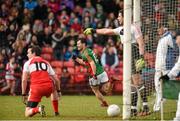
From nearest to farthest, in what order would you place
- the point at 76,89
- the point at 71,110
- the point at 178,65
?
the point at 178,65 < the point at 71,110 < the point at 76,89

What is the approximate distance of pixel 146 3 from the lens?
52.3 ft

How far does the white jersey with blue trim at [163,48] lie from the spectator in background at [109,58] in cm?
926

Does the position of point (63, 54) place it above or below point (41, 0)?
below

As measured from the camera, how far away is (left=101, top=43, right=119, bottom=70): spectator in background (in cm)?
2481

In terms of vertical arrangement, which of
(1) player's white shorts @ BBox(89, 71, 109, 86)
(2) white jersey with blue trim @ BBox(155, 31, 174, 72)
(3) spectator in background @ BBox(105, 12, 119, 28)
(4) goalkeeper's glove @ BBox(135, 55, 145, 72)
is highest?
(3) spectator in background @ BBox(105, 12, 119, 28)

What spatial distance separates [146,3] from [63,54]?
32.0 ft

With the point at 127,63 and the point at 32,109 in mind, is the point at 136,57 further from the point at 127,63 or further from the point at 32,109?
the point at 32,109

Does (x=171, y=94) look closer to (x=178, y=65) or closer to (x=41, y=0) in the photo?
(x=178, y=65)

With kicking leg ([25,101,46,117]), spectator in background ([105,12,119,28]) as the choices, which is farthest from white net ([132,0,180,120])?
spectator in background ([105,12,119,28])

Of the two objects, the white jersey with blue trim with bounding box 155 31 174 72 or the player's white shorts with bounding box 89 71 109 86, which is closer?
the white jersey with blue trim with bounding box 155 31 174 72

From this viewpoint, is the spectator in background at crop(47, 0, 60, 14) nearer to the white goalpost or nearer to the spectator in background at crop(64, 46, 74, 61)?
the spectator in background at crop(64, 46, 74, 61)

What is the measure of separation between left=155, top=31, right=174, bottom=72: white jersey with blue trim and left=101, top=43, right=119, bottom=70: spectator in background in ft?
30.4

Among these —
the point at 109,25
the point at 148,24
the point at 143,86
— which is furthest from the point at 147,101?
the point at 109,25

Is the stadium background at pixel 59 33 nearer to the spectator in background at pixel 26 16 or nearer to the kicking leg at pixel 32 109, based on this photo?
the spectator in background at pixel 26 16
